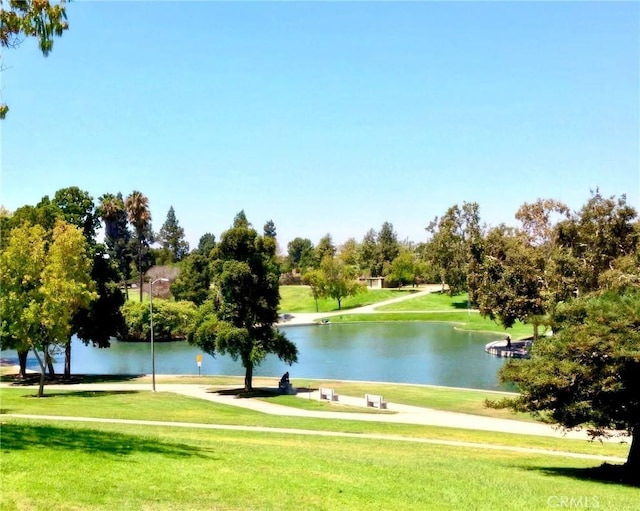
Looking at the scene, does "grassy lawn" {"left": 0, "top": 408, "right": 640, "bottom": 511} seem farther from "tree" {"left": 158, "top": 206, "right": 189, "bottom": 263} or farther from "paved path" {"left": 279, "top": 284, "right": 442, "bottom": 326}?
"tree" {"left": 158, "top": 206, "right": 189, "bottom": 263}

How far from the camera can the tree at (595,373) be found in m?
15.3

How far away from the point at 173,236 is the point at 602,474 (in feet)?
577

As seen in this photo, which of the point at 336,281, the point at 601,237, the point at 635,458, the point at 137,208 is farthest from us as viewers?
the point at 336,281

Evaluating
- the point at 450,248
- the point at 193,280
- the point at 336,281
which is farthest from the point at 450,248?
the point at 193,280

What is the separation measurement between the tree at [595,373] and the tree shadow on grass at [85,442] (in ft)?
27.6

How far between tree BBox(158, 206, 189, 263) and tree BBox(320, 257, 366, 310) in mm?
78312

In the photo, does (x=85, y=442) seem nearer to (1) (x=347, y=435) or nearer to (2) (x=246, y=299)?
(1) (x=347, y=435)

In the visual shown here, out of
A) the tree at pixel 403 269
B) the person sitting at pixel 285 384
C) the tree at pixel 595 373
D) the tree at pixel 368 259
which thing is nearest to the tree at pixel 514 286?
the person sitting at pixel 285 384

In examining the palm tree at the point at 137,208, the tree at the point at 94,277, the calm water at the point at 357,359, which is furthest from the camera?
the palm tree at the point at 137,208

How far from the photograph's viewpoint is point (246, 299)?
36.5 meters

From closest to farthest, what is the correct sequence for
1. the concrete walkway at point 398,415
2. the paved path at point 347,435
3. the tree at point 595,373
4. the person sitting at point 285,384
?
1. the tree at point 595,373
2. the paved path at point 347,435
3. the concrete walkway at point 398,415
4. the person sitting at point 285,384

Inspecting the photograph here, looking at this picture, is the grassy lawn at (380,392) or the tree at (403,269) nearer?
the grassy lawn at (380,392)

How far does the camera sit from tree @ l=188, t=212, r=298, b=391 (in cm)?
3606

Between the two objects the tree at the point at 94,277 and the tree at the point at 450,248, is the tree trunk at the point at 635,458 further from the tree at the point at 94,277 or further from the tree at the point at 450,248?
the tree at the point at 450,248
